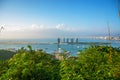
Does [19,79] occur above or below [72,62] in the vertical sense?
below

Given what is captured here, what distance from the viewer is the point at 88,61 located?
5598mm

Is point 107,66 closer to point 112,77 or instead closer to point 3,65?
point 112,77

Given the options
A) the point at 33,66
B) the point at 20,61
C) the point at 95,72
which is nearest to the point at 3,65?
the point at 20,61

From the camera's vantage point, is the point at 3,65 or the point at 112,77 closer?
the point at 112,77

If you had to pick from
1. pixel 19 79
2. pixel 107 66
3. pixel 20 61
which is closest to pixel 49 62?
pixel 20 61

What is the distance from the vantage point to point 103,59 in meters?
6.11

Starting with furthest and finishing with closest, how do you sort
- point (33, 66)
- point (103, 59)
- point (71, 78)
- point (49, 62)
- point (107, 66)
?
point (49, 62)
point (103, 59)
point (33, 66)
point (107, 66)
point (71, 78)

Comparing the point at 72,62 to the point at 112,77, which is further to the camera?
the point at 72,62

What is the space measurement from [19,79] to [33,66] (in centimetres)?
44

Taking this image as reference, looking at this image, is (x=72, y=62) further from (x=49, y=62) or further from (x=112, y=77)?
(x=49, y=62)

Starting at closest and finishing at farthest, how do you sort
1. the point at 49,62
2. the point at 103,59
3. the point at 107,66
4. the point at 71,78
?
the point at 71,78 → the point at 107,66 → the point at 103,59 → the point at 49,62

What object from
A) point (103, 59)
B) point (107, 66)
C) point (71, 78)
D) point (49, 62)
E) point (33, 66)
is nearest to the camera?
point (71, 78)

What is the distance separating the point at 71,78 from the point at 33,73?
1.03 metres

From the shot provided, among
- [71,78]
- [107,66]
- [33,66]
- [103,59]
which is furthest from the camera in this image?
[103,59]
